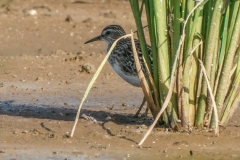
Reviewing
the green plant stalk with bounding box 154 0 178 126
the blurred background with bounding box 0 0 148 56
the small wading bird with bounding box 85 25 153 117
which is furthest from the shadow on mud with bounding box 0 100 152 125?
the blurred background with bounding box 0 0 148 56

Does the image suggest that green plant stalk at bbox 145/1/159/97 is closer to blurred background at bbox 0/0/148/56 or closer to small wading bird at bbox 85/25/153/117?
small wading bird at bbox 85/25/153/117

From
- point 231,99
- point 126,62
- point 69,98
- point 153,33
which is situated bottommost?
point 69,98

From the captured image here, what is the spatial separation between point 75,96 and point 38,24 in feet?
16.6

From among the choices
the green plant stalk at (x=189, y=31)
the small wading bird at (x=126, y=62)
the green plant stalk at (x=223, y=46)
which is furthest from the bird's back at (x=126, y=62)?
the green plant stalk at (x=189, y=31)

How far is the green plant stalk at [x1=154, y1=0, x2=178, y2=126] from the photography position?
7.37 metres

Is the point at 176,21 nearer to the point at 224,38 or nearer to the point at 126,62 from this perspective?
the point at 224,38

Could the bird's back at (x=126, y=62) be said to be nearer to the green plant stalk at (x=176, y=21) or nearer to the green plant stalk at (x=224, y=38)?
the green plant stalk at (x=224, y=38)

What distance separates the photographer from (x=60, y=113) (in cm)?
902

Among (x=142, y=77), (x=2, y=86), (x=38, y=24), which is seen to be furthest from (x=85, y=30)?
(x=142, y=77)

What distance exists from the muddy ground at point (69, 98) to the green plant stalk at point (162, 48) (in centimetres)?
53

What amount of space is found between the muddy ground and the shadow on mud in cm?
1

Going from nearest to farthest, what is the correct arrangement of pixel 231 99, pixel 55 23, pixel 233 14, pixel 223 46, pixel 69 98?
1. pixel 233 14
2. pixel 223 46
3. pixel 231 99
4. pixel 69 98
5. pixel 55 23

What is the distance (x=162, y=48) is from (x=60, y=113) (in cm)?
202

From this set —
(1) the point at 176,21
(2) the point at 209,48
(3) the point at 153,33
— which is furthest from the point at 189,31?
(3) the point at 153,33
